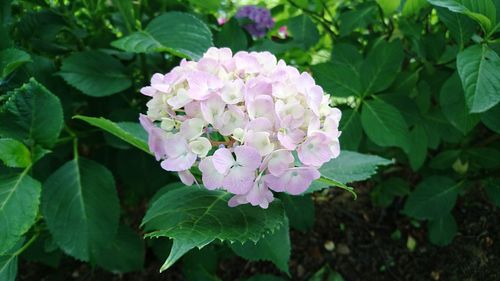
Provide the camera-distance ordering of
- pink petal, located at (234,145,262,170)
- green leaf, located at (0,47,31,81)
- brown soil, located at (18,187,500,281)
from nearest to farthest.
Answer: pink petal, located at (234,145,262,170)
green leaf, located at (0,47,31,81)
brown soil, located at (18,187,500,281)

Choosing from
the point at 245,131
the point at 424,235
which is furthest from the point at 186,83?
the point at 424,235

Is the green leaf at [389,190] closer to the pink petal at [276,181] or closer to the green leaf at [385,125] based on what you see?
the green leaf at [385,125]

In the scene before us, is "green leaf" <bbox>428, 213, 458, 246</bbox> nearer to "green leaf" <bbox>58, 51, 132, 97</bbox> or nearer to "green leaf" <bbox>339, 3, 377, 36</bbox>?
"green leaf" <bbox>339, 3, 377, 36</bbox>

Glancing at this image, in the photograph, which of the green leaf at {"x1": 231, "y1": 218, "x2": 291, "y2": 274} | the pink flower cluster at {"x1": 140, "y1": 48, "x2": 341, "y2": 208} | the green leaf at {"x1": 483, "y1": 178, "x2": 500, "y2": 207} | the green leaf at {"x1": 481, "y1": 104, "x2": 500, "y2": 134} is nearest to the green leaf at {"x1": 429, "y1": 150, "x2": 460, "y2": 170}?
the green leaf at {"x1": 483, "y1": 178, "x2": 500, "y2": 207}

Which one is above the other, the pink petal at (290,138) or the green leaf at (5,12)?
the pink petal at (290,138)

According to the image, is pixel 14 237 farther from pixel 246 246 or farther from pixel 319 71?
pixel 319 71

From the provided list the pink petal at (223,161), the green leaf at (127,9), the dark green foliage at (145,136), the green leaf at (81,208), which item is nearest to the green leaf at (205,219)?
the dark green foliage at (145,136)
